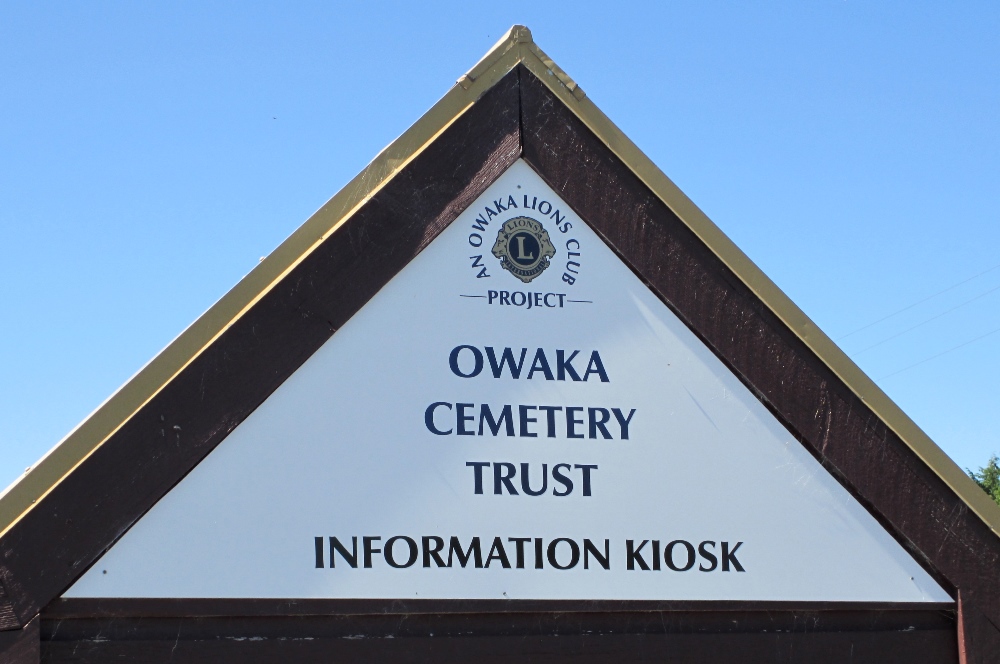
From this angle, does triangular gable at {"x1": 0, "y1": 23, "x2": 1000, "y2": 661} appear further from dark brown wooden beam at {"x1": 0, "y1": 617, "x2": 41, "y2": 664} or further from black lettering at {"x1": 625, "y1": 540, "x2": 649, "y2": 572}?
dark brown wooden beam at {"x1": 0, "y1": 617, "x2": 41, "y2": 664}

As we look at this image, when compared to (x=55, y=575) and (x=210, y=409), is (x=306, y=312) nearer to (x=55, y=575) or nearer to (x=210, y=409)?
(x=210, y=409)

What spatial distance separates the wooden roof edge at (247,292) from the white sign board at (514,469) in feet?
1.32

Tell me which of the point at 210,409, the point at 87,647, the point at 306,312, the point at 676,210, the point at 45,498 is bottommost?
the point at 87,647

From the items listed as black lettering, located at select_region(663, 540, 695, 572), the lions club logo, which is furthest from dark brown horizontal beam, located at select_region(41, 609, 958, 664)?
the lions club logo

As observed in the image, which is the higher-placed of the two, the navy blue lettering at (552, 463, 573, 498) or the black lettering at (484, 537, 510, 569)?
the navy blue lettering at (552, 463, 573, 498)

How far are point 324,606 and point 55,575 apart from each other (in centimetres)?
118

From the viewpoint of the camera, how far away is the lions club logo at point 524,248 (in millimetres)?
6445

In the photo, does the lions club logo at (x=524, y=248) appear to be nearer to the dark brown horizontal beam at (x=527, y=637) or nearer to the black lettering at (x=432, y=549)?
the black lettering at (x=432, y=549)

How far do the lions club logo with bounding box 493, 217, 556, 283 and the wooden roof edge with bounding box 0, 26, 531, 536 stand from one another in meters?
0.61

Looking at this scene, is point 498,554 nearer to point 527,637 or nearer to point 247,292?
point 527,637

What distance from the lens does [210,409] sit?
5.86 meters

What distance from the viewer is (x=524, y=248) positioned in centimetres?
647

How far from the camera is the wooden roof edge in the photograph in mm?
5598

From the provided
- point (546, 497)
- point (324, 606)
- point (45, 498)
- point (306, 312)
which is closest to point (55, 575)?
point (45, 498)
